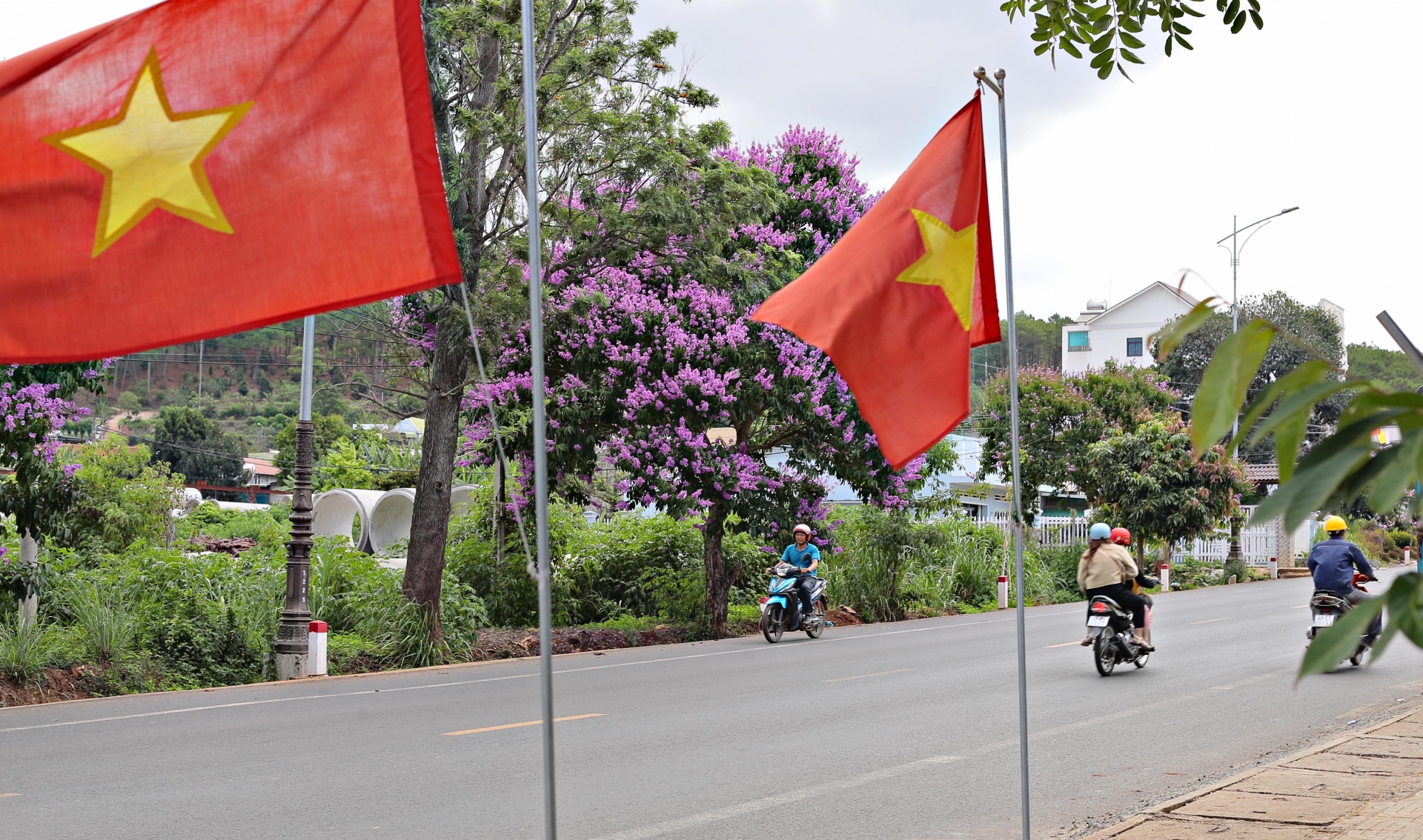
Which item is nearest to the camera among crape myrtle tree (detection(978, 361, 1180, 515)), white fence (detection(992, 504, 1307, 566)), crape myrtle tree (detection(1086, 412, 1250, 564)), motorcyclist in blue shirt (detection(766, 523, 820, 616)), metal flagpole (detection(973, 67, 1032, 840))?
metal flagpole (detection(973, 67, 1032, 840))

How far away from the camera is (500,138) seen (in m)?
16.2

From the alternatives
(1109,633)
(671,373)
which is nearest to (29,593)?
(671,373)

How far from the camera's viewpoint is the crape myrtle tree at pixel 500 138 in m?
16.4

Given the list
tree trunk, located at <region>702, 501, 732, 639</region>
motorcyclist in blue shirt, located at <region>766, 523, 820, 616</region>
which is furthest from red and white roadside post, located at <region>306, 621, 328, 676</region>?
motorcyclist in blue shirt, located at <region>766, 523, 820, 616</region>

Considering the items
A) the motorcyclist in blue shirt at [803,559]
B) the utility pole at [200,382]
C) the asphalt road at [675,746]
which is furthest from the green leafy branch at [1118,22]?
the utility pole at [200,382]

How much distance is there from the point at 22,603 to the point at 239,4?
12.1 m

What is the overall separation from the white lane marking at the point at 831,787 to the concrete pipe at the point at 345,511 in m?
25.8

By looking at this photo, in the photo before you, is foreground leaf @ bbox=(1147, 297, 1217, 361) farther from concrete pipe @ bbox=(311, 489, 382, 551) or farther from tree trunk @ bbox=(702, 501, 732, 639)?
concrete pipe @ bbox=(311, 489, 382, 551)

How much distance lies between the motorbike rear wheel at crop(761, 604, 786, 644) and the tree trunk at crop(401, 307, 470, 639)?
5109mm

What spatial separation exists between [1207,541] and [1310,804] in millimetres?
40557

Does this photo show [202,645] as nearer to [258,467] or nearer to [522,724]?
[522,724]

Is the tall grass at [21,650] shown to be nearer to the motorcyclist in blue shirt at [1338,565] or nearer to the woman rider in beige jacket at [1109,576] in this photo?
the woman rider in beige jacket at [1109,576]

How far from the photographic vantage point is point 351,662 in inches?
650

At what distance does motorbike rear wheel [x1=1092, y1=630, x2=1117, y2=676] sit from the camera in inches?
584
